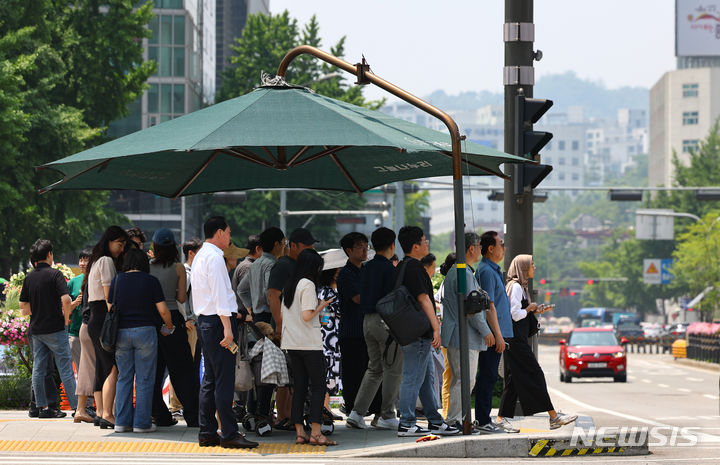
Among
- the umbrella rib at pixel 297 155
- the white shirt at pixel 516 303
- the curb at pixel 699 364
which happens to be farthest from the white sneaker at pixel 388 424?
the curb at pixel 699 364

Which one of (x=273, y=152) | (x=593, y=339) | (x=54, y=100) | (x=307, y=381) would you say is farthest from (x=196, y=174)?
(x=593, y=339)

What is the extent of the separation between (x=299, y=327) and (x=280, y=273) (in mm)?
574

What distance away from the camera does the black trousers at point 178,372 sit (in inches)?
464

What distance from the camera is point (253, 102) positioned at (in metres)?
11.6

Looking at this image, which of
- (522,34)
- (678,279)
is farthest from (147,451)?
(678,279)

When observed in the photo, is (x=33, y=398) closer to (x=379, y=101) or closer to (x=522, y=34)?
(x=522, y=34)

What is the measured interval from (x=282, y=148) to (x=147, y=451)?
13.4 ft

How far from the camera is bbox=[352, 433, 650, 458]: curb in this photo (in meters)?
10.9

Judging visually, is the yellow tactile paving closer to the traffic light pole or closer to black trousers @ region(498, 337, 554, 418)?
black trousers @ region(498, 337, 554, 418)

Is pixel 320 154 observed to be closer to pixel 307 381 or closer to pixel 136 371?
pixel 307 381

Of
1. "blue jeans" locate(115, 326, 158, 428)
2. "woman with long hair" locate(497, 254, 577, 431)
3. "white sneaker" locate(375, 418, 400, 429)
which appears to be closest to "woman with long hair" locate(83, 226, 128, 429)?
"blue jeans" locate(115, 326, 158, 428)

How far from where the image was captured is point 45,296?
12797 mm

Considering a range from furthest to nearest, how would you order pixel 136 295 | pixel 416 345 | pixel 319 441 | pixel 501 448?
pixel 416 345 → pixel 136 295 → pixel 501 448 → pixel 319 441

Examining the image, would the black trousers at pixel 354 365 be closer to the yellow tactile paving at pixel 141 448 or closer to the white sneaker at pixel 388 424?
the white sneaker at pixel 388 424
